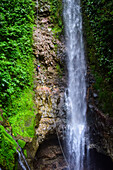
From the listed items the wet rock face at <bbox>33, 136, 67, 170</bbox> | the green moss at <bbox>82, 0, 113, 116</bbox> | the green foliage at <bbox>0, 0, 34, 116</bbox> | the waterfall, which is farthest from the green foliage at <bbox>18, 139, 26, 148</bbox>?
the green moss at <bbox>82, 0, 113, 116</bbox>

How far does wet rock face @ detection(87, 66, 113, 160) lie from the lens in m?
6.03

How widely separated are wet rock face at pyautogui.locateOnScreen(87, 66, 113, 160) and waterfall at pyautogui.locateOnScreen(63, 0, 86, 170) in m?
0.33

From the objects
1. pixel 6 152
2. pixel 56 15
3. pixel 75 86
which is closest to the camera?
pixel 6 152

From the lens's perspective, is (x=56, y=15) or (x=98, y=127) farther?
(x=56, y=15)

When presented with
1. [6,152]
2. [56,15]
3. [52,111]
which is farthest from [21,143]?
[56,15]

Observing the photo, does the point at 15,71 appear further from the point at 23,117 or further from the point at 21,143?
the point at 21,143

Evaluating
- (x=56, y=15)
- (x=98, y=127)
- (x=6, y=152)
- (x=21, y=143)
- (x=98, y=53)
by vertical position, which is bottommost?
(x=6, y=152)

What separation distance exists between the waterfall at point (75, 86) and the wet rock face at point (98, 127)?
33 centimetres

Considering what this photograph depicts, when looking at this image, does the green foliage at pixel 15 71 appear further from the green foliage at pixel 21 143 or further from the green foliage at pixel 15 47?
the green foliage at pixel 21 143

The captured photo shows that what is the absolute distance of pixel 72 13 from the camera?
8.49 meters

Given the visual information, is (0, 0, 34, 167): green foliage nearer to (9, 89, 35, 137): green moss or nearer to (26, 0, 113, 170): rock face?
(9, 89, 35, 137): green moss

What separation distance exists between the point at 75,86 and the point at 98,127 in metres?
2.41

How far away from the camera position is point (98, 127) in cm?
643

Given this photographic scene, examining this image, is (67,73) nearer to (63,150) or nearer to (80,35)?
(80,35)
